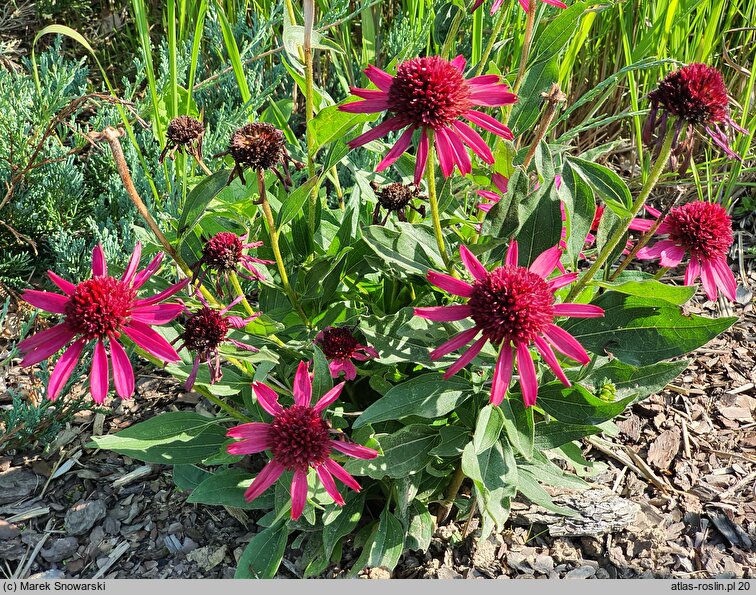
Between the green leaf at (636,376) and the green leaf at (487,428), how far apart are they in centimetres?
23

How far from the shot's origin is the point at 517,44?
2.06 meters

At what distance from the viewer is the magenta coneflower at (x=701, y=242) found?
1292 millimetres

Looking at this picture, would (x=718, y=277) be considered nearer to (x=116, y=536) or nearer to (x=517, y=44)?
(x=517, y=44)

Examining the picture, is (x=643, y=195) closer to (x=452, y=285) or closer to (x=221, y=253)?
(x=452, y=285)

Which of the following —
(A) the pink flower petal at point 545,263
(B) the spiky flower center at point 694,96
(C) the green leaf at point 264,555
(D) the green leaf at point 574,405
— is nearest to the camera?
(B) the spiky flower center at point 694,96

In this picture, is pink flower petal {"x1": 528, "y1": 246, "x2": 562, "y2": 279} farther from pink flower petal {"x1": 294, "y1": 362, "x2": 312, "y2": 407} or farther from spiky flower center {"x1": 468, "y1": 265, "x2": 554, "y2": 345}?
pink flower petal {"x1": 294, "y1": 362, "x2": 312, "y2": 407}

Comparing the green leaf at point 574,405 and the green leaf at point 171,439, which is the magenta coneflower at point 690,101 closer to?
the green leaf at point 574,405

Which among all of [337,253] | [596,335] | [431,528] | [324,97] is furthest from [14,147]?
[596,335]

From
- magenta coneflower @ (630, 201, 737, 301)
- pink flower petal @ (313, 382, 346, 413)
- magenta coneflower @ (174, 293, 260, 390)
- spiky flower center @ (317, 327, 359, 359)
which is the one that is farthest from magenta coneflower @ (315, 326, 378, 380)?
magenta coneflower @ (630, 201, 737, 301)

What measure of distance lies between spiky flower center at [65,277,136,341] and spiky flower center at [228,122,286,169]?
0.29m

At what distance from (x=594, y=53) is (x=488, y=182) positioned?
1.37m

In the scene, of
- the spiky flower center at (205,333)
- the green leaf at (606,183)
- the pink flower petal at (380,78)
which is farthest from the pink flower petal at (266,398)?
the green leaf at (606,183)

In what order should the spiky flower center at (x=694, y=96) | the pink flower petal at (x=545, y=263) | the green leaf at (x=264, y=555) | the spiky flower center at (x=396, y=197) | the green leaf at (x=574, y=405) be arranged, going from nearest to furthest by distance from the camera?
the spiky flower center at (x=694, y=96)
the pink flower petal at (x=545, y=263)
the green leaf at (x=574, y=405)
the spiky flower center at (x=396, y=197)
the green leaf at (x=264, y=555)

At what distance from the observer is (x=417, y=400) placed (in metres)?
1.24
